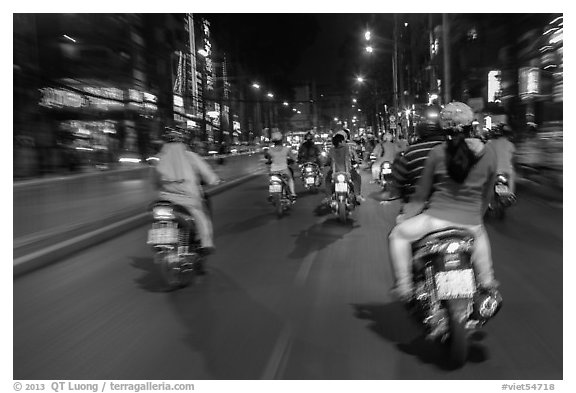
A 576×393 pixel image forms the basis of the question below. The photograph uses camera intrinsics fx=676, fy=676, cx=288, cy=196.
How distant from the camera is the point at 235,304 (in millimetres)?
6164

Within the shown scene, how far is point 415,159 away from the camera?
15.2 feet

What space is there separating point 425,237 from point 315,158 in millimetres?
14612

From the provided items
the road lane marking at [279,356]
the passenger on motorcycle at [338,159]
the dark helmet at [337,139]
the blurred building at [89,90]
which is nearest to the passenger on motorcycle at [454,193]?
the road lane marking at [279,356]

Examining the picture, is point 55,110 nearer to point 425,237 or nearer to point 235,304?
point 235,304

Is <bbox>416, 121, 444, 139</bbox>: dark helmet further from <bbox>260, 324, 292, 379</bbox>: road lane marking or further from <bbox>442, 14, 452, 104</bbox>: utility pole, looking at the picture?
<bbox>442, 14, 452, 104</bbox>: utility pole

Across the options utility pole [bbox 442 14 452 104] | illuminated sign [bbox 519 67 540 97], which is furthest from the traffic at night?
utility pole [bbox 442 14 452 104]

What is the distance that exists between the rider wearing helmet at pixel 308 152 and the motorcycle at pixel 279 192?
4.76 m

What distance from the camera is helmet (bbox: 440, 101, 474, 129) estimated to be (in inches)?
171

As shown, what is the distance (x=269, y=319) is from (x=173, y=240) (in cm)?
156

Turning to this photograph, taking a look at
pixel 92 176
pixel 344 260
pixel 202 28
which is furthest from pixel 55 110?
pixel 202 28

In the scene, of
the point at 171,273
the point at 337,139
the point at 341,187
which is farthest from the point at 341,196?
the point at 171,273

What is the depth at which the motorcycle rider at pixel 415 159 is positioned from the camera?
459cm

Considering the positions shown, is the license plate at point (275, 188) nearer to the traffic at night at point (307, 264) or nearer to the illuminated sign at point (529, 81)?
the traffic at night at point (307, 264)
